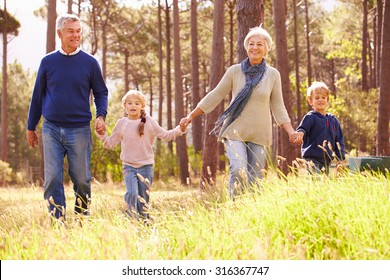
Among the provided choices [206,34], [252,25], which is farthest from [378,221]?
[206,34]

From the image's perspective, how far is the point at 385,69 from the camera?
11.7m

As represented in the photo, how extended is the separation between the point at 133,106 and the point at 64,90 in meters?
0.69

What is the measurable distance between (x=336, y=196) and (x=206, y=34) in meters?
23.3

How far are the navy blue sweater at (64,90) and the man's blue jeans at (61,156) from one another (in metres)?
0.08

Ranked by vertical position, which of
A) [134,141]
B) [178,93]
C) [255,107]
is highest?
[178,93]

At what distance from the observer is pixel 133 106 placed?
18.4 ft

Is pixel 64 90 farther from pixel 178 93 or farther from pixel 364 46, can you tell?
pixel 364 46

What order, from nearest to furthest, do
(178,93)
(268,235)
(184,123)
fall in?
(268,235), (184,123), (178,93)

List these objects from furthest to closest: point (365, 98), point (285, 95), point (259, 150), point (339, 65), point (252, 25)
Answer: point (339, 65), point (365, 98), point (285, 95), point (252, 25), point (259, 150)

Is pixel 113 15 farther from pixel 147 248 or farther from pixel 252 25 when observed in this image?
pixel 147 248

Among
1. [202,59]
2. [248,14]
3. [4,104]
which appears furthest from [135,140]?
[202,59]

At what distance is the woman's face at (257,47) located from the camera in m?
5.12

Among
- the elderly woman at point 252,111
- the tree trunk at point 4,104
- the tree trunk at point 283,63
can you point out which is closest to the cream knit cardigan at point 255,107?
the elderly woman at point 252,111

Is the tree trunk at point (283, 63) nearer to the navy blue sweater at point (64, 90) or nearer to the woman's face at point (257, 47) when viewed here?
the woman's face at point (257, 47)
